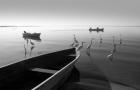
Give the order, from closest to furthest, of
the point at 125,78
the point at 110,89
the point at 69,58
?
the point at 110,89 → the point at 125,78 → the point at 69,58

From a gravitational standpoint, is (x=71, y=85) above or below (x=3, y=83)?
below

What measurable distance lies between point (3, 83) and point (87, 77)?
7.31 metres

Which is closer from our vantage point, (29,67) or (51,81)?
(51,81)

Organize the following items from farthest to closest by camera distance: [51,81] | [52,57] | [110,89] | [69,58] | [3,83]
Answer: [69,58], [52,57], [110,89], [3,83], [51,81]

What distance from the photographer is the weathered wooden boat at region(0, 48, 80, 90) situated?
35.3ft

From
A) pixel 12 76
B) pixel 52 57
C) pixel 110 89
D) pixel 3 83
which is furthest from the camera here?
pixel 52 57

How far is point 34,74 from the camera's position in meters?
13.5

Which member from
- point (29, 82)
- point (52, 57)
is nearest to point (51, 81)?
point (29, 82)

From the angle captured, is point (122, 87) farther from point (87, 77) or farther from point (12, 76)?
point (12, 76)

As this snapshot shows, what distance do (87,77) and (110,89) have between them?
2964 millimetres

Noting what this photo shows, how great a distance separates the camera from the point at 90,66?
19.7 m

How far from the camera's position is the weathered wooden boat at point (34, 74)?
424 inches

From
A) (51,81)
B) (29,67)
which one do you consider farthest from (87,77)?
(51,81)

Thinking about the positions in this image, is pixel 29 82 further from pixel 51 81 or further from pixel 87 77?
pixel 87 77
